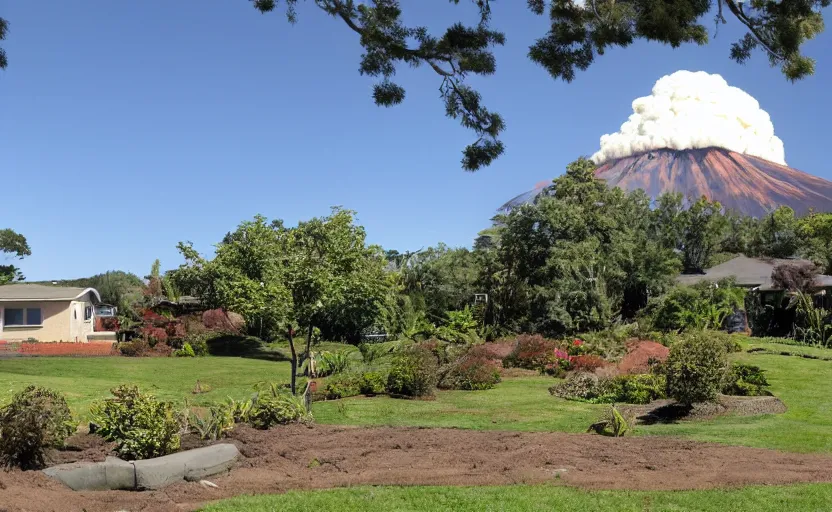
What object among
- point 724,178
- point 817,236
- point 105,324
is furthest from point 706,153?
point 105,324

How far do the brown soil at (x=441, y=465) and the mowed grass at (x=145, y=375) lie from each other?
213 inches

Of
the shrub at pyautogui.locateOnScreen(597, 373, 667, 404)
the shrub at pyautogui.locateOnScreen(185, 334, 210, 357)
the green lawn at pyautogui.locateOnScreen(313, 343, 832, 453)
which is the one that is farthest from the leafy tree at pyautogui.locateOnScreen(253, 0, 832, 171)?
the shrub at pyautogui.locateOnScreen(185, 334, 210, 357)

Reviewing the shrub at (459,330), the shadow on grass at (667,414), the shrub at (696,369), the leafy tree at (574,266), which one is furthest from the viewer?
the leafy tree at (574,266)

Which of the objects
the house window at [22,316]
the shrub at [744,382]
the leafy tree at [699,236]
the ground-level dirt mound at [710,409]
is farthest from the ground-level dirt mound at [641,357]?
the leafy tree at [699,236]

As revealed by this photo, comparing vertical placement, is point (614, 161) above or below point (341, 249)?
above

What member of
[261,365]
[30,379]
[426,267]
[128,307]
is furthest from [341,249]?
[128,307]

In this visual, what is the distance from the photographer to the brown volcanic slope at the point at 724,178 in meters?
155

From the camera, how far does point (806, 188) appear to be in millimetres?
160250

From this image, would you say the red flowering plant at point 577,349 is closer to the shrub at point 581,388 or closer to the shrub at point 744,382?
the shrub at point 581,388

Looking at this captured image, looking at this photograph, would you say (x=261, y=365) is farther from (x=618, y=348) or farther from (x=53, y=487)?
(x=53, y=487)

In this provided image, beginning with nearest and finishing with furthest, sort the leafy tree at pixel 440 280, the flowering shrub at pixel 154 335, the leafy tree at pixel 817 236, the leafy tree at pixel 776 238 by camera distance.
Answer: the flowering shrub at pixel 154 335 → the leafy tree at pixel 440 280 → the leafy tree at pixel 817 236 → the leafy tree at pixel 776 238

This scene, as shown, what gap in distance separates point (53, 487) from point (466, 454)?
4906mm

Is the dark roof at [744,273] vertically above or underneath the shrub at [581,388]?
above

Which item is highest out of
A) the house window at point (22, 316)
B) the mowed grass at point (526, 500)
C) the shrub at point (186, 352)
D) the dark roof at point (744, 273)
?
the dark roof at point (744, 273)
